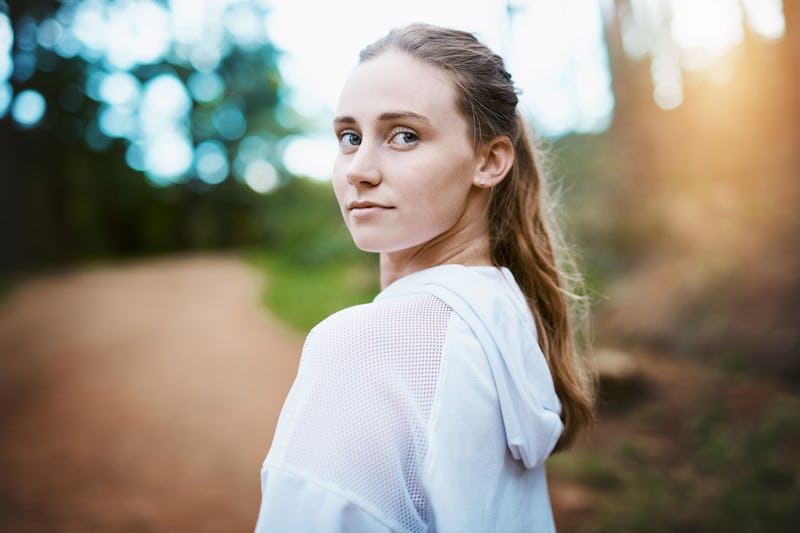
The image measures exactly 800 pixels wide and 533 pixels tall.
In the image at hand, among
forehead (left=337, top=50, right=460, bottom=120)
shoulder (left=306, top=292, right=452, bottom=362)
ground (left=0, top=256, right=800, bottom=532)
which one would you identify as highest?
forehead (left=337, top=50, right=460, bottom=120)

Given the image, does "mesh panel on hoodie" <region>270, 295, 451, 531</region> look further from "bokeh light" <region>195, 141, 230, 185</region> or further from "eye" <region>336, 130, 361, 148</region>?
"bokeh light" <region>195, 141, 230, 185</region>

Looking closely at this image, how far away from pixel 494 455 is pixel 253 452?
15.9 feet

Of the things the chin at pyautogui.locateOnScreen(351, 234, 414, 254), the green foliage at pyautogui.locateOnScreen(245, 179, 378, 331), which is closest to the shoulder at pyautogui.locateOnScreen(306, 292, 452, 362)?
the chin at pyautogui.locateOnScreen(351, 234, 414, 254)

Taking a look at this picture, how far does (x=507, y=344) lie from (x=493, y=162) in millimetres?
466

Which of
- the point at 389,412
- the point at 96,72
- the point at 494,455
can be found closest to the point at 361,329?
the point at 389,412

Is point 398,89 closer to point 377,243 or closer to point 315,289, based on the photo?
point 377,243

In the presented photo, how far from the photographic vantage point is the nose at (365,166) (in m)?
1.17

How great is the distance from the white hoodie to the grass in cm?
675

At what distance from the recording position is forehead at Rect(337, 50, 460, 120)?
115 cm

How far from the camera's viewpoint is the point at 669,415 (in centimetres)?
480

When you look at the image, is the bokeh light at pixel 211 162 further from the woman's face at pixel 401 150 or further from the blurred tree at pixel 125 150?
the woman's face at pixel 401 150

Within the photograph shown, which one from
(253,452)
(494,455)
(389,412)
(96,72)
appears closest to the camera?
Result: (389,412)

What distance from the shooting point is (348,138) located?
1.26 m

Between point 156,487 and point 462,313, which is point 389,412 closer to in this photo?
point 462,313
